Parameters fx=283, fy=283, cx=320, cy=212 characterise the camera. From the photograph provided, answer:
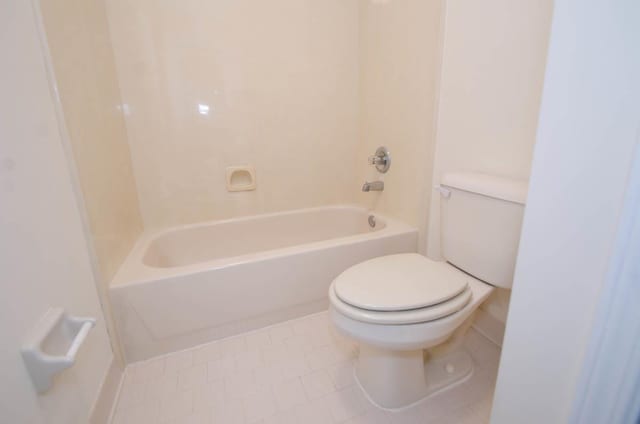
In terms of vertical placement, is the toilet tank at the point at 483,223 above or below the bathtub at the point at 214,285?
above

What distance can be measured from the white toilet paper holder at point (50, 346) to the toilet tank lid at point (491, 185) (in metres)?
1.18

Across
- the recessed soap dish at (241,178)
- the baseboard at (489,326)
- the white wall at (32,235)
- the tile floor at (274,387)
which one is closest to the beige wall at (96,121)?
the white wall at (32,235)

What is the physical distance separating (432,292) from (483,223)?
1.02 feet

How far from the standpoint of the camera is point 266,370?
1.18 metres

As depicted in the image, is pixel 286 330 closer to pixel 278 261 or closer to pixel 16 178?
pixel 278 261

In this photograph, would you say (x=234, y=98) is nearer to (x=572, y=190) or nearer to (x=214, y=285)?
(x=214, y=285)

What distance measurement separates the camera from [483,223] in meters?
0.98

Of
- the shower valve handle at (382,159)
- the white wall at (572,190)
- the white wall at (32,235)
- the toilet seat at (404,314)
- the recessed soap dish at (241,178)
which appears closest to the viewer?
the white wall at (572,190)

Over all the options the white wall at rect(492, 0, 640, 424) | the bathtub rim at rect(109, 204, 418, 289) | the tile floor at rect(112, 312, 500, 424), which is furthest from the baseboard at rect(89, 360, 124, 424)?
the white wall at rect(492, 0, 640, 424)

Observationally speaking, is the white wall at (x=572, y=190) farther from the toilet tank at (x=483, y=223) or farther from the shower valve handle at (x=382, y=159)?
the shower valve handle at (x=382, y=159)

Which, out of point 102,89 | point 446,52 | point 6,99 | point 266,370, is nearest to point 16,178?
point 6,99

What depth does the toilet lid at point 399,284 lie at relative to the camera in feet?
2.81

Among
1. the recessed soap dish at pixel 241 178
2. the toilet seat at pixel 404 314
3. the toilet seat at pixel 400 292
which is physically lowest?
the toilet seat at pixel 404 314

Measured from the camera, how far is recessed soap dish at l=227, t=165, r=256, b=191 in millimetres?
1855
